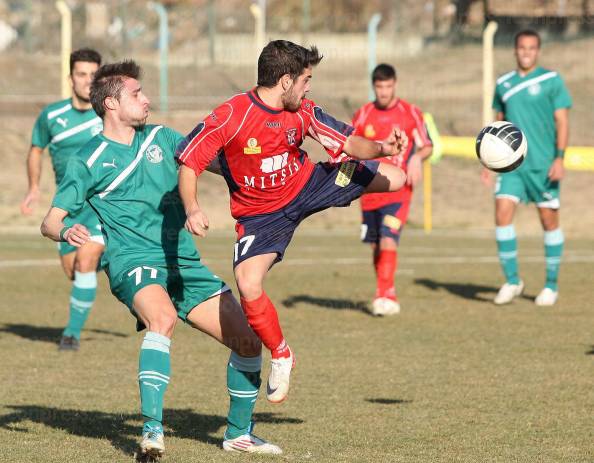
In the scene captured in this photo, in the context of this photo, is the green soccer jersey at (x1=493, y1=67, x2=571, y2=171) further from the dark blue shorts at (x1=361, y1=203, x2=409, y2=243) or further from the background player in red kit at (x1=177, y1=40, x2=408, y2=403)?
the background player in red kit at (x1=177, y1=40, x2=408, y2=403)

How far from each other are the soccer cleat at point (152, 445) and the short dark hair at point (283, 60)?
1.91 meters

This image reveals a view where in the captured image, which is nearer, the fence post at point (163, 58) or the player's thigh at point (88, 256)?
the player's thigh at point (88, 256)

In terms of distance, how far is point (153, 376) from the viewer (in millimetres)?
6383

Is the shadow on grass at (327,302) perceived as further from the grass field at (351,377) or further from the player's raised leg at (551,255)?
the player's raised leg at (551,255)

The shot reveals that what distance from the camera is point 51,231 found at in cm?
658

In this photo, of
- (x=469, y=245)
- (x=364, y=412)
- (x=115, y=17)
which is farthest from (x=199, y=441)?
(x=115, y=17)

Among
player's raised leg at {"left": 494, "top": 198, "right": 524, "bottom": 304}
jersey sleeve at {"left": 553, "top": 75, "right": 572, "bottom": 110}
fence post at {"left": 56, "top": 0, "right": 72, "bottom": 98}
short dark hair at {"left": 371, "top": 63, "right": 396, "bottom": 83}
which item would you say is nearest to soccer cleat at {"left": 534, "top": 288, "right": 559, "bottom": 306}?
player's raised leg at {"left": 494, "top": 198, "right": 524, "bottom": 304}

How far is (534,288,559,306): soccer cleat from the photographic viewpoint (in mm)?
12633

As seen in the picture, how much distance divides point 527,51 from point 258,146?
6235 millimetres

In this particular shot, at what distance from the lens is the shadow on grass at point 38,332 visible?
1091 centimetres

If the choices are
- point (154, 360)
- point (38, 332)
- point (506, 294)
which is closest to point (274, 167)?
point (154, 360)

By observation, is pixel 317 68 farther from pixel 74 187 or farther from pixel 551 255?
pixel 74 187

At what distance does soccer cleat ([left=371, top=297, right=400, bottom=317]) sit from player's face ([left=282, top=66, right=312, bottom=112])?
541 centimetres

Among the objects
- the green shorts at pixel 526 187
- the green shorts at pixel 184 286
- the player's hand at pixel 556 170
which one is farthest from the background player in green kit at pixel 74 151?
the player's hand at pixel 556 170
